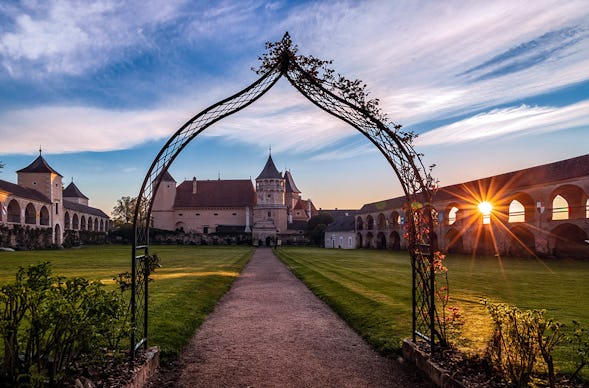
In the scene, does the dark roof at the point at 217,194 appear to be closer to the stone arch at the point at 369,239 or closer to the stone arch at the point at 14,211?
the stone arch at the point at 369,239

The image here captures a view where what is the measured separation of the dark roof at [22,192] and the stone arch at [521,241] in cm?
4502

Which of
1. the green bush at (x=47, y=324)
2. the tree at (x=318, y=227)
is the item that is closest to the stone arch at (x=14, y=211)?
the tree at (x=318, y=227)

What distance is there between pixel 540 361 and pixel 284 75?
16.8 ft

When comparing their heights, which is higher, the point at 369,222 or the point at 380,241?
the point at 369,222

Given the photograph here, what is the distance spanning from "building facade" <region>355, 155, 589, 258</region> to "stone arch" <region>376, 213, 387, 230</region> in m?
13.2

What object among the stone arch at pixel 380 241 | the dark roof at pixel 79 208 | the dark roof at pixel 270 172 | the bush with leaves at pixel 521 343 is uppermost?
the dark roof at pixel 270 172

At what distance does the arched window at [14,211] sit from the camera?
43.9 m

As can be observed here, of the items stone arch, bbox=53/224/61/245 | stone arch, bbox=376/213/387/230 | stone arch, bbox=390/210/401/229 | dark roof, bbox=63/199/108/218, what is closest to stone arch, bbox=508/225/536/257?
stone arch, bbox=390/210/401/229

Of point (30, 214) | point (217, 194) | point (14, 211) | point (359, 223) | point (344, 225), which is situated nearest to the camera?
point (14, 211)

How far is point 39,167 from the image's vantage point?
5131 cm

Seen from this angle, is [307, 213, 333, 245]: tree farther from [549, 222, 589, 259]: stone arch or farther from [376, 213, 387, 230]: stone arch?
[549, 222, 589, 259]: stone arch

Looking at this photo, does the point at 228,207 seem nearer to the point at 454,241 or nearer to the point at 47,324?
the point at 454,241

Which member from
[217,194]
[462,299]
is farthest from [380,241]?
[462,299]

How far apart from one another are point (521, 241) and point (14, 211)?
47.2m
